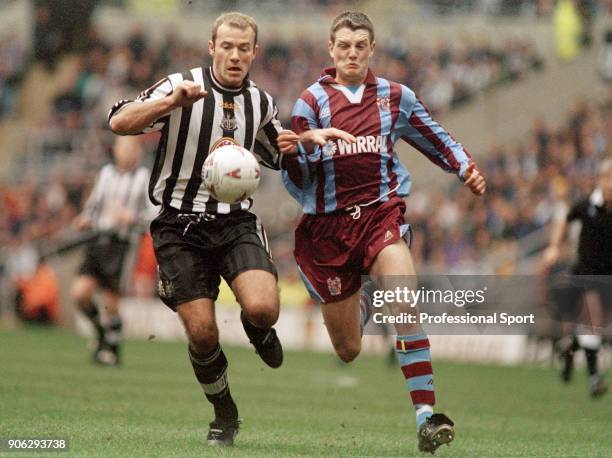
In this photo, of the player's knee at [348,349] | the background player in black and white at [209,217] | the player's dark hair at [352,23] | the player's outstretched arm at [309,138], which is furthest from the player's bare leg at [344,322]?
the player's dark hair at [352,23]

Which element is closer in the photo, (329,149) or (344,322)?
(329,149)

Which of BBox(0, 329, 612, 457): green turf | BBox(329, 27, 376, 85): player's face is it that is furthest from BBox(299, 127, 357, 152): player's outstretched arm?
BBox(0, 329, 612, 457): green turf

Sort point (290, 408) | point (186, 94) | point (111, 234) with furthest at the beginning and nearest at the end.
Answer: point (111, 234) → point (290, 408) → point (186, 94)

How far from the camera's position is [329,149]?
307 inches

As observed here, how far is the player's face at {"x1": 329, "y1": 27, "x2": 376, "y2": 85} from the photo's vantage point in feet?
25.3

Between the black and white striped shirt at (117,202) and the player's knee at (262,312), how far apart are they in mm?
6729

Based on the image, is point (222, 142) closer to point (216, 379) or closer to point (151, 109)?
point (151, 109)

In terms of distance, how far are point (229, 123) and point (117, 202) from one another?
6.64m

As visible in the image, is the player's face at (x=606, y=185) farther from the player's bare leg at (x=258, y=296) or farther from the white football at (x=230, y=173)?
the white football at (x=230, y=173)

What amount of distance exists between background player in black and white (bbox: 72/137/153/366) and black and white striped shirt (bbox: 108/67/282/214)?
6.39 m

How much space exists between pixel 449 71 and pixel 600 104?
13.2 ft

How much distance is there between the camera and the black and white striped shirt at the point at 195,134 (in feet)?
23.8

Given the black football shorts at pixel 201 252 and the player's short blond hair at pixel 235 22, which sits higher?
the player's short blond hair at pixel 235 22

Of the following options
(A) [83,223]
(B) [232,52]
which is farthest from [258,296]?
(A) [83,223]
